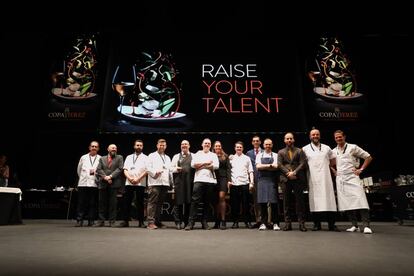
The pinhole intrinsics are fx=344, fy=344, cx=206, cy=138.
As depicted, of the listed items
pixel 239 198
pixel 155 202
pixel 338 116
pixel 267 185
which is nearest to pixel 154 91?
A: pixel 155 202

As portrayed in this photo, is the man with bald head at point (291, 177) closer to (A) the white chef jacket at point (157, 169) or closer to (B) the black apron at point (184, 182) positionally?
(B) the black apron at point (184, 182)

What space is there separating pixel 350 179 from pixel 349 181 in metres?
0.03

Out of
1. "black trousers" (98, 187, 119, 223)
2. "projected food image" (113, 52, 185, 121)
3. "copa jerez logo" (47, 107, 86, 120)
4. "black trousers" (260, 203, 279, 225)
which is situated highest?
"projected food image" (113, 52, 185, 121)

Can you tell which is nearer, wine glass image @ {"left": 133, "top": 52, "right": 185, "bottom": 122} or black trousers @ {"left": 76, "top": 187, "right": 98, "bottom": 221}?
black trousers @ {"left": 76, "top": 187, "right": 98, "bottom": 221}

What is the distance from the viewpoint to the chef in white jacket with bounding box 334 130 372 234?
5180 millimetres

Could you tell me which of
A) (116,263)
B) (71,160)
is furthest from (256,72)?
(116,263)

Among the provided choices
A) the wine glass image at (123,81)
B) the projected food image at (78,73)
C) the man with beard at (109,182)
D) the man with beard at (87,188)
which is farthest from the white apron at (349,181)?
the projected food image at (78,73)

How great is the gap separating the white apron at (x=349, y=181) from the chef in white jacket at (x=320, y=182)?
0.12 m

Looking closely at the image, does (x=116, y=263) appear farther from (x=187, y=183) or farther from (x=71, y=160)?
(x=71, y=160)

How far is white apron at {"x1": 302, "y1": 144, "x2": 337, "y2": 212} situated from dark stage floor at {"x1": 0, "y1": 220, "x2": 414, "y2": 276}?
4.51 feet

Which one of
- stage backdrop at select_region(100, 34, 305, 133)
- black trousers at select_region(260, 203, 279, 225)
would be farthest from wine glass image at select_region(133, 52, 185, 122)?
black trousers at select_region(260, 203, 279, 225)

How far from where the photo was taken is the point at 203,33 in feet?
30.9

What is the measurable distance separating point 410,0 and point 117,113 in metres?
7.10

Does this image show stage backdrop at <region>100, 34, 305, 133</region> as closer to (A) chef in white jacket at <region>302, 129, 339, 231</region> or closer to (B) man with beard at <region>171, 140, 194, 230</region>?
(B) man with beard at <region>171, 140, 194, 230</region>
